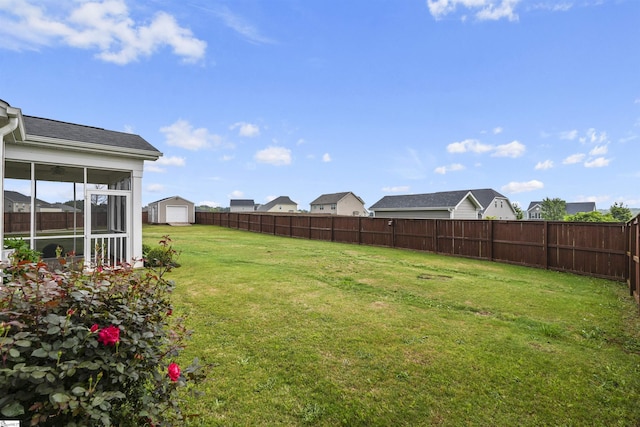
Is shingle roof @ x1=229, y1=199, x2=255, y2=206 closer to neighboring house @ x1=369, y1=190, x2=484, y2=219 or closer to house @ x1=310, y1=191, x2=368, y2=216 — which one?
house @ x1=310, y1=191, x2=368, y2=216

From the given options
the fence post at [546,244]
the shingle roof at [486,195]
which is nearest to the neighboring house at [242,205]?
the shingle roof at [486,195]

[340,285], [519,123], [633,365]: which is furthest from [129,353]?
[519,123]

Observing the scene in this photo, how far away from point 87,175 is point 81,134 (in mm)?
1097

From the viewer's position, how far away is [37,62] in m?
10.2

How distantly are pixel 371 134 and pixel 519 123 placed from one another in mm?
9618

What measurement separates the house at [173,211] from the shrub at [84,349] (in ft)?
114

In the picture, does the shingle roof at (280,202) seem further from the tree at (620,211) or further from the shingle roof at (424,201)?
the tree at (620,211)

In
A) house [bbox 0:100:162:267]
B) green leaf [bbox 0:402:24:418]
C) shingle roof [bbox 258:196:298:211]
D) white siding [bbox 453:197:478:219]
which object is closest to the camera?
green leaf [bbox 0:402:24:418]

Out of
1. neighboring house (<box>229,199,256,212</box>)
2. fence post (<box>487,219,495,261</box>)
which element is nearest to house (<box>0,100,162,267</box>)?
fence post (<box>487,219,495,261</box>)

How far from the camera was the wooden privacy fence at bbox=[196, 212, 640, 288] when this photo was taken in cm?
772

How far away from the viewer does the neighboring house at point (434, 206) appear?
2523cm

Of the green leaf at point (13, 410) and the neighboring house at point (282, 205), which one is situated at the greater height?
the neighboring house at point (282, 205)

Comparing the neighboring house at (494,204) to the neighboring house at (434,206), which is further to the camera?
the neighboring house at (494,204)

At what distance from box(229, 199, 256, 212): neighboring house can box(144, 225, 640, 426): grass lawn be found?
2202 inches
